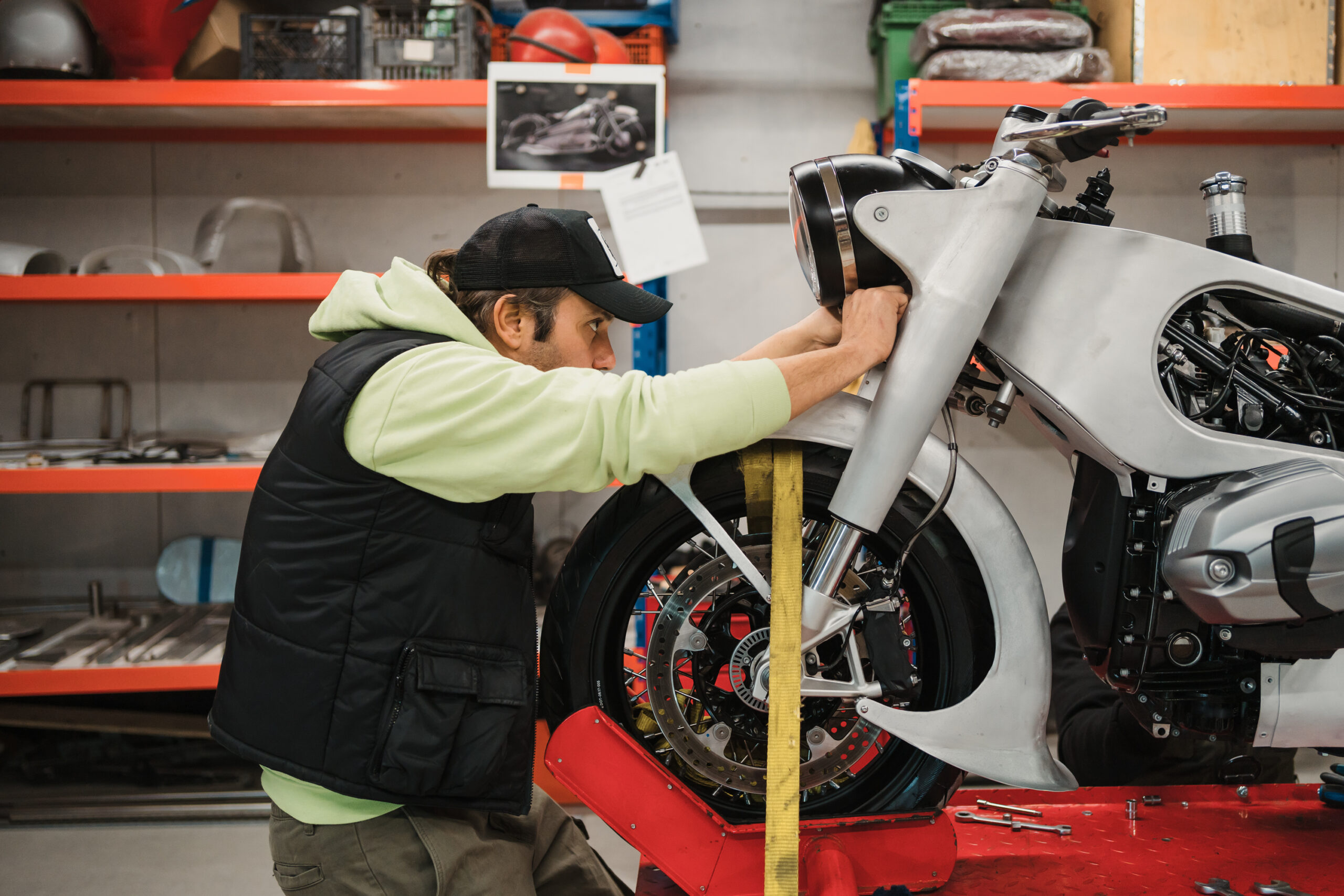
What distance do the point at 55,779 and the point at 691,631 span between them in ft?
8.14

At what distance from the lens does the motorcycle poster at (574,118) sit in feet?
7.57

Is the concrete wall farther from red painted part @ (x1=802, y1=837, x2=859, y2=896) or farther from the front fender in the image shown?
red painted part @ (x1=802, y1=837, x2=859, y2=896)

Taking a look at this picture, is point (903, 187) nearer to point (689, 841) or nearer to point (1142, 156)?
point (689, 841)

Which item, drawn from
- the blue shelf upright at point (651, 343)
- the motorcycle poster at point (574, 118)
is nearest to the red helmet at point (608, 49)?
the motorcycle poster at point (574, 118)

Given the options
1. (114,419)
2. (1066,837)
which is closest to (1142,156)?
(1066,837)

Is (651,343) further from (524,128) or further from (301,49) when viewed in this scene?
(301,49)

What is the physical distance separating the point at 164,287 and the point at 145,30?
0.71 m

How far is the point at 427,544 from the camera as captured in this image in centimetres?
105

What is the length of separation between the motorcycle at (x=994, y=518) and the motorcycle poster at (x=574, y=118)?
1.33 metres

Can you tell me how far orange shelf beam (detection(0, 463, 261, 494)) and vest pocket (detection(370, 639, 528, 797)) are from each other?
148 centimetres

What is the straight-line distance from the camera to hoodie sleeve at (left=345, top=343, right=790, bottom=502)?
0.95m

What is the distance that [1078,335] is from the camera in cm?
107

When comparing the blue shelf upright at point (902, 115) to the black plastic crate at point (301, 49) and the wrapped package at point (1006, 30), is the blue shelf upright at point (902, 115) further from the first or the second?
the black plastic crate at point (301, 49)

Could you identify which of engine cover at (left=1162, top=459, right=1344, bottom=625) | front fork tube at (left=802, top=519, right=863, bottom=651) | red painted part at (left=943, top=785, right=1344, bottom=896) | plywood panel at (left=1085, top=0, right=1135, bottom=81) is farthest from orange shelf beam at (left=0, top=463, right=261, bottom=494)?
plywood panel at (left=1085, top=0, right=1135, bottom=81)
